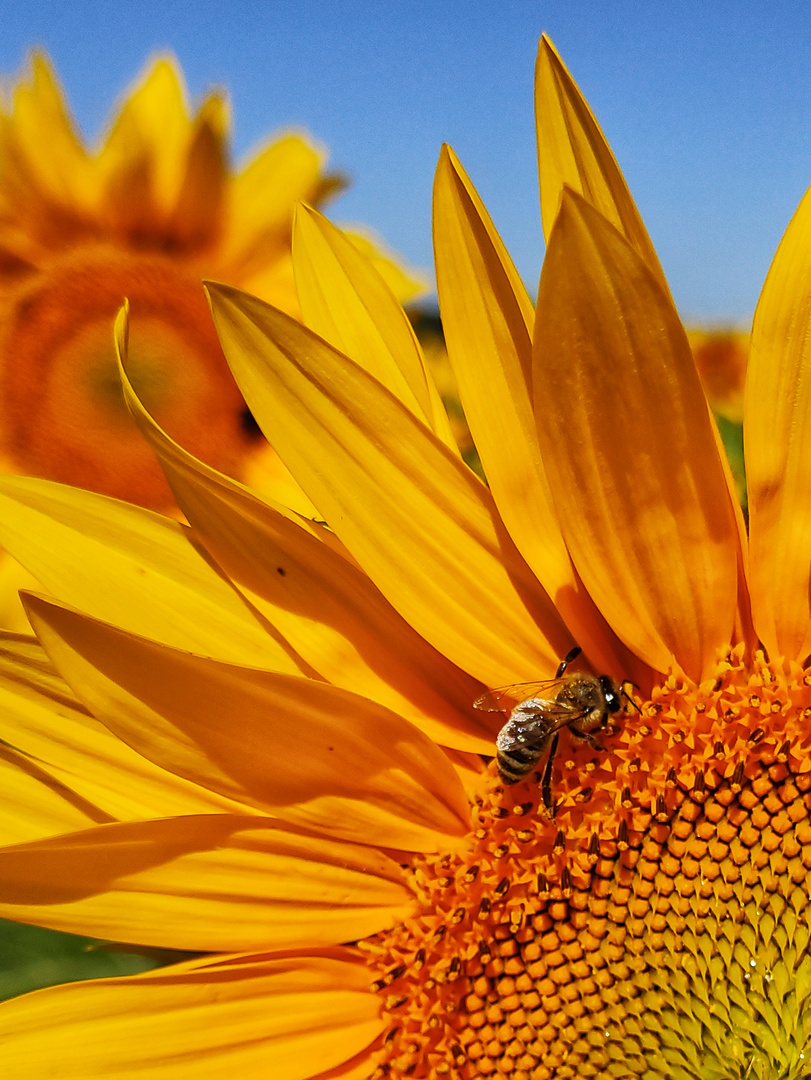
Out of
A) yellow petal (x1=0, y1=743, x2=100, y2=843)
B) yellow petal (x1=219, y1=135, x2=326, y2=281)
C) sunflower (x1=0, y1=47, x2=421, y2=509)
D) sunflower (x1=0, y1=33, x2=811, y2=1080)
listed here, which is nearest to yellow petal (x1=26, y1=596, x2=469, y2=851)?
sunflower (x1=0, y1=33, x2=811, y2=1080)

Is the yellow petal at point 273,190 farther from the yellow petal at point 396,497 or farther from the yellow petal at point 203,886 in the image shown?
the yellow petal at point 203,886

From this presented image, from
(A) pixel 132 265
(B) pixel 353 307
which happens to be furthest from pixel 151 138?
(B) pixel 353 307

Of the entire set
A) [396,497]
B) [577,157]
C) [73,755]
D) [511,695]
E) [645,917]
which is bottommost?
[645,917]

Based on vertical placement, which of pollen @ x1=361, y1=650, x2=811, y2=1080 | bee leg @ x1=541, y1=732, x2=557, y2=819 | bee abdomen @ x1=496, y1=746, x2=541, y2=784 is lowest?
pollen @ x1=361, y1=650, x2=811, y2=1080

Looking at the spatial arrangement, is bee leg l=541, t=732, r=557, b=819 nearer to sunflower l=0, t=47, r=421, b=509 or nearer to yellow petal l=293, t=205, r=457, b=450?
yellow petal l=293, t=205, r=457, b=450

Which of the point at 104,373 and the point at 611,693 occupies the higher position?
the point at 104,373

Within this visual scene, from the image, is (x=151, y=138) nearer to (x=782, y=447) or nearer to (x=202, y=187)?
(x=202, y=187)

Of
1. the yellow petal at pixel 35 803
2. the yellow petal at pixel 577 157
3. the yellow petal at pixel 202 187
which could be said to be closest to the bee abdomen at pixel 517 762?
the yellow petal at pixel 35 803

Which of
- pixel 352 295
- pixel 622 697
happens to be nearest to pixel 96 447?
pixel 352 295
